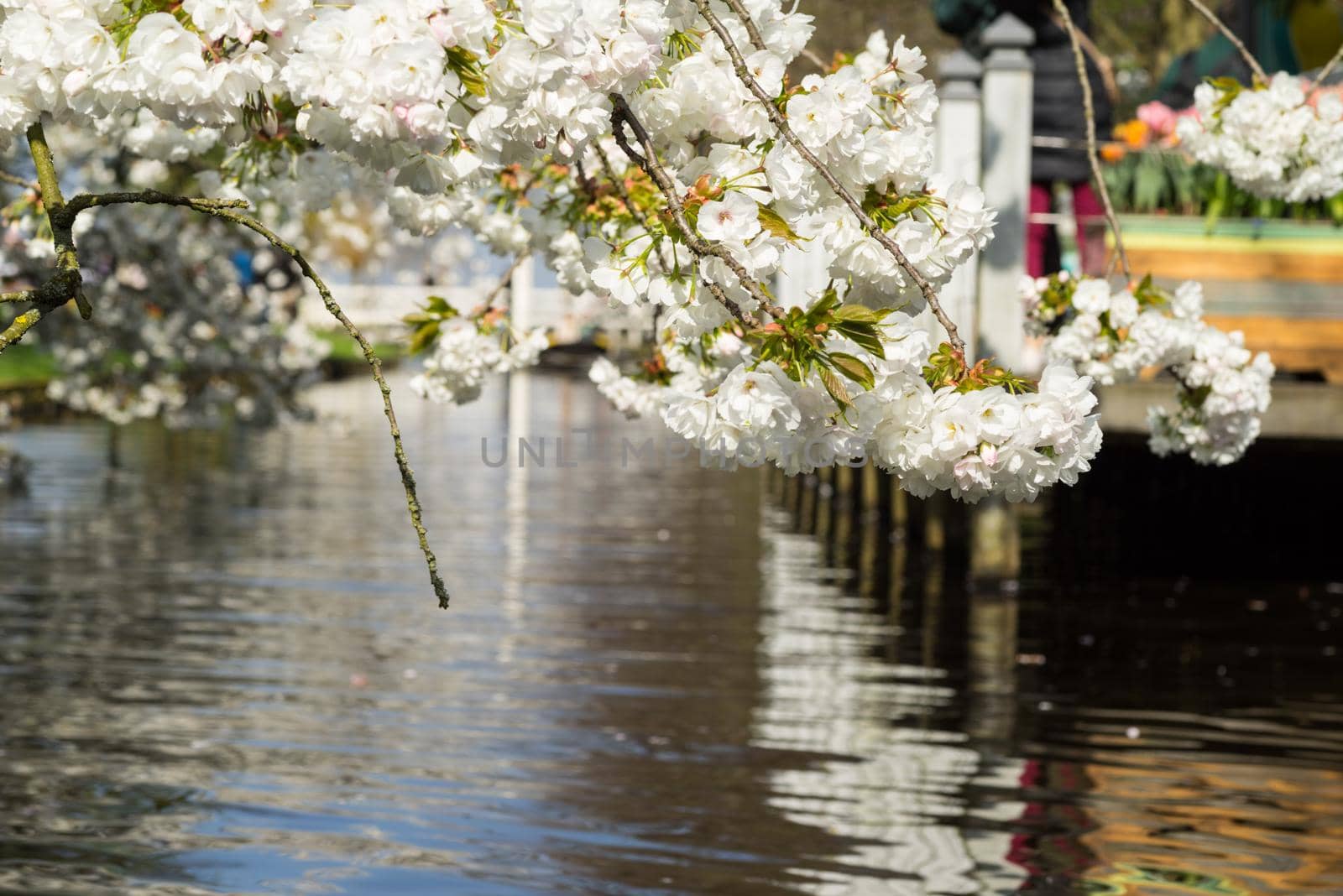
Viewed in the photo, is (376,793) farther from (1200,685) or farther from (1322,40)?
(1322,40)

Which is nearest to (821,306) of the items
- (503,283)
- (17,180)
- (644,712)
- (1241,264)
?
(17,180)

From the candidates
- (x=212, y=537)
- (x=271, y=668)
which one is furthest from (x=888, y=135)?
(x=212, y=537)

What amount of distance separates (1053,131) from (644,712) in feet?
17.4

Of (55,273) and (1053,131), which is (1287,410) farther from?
(55,273)

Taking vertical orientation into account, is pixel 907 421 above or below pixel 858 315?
below

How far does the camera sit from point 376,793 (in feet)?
20.6

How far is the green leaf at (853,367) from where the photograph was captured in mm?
3084

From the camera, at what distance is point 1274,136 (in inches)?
235

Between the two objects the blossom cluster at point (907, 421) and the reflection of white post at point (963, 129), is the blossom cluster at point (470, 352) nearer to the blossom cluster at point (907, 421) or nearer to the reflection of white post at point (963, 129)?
the blossom cluster at point (907, 421)

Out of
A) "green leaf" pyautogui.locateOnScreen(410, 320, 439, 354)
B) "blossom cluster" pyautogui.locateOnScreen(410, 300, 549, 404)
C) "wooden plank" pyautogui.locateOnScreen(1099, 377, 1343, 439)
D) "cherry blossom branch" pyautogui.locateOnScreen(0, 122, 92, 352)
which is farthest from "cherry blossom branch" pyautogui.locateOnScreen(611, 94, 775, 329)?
"wooden plank" pyautogui.locateOnScreen(1099, 377, 1343, 439)

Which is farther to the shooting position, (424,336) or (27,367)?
(27,367)

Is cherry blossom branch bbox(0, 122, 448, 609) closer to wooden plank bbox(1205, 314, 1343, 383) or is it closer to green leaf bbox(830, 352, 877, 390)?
green leaf bbox(830, 352, 877, 390)

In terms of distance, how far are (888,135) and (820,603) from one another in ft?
25.9

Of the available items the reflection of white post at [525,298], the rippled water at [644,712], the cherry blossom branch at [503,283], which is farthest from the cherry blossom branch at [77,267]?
the reflection of white post at [525,298]
